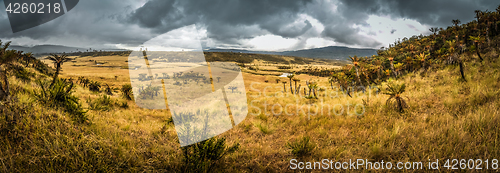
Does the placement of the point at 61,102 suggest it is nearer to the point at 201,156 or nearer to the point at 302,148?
the point at 201,156

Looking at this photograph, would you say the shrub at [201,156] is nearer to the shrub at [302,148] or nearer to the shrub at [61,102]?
the shrub at [302,148]

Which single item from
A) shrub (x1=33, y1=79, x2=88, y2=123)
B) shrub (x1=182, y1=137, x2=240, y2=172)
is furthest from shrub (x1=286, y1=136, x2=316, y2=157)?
shrub (x1=33, y1=79, x2=88, y2=123)

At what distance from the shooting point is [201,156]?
328 cm

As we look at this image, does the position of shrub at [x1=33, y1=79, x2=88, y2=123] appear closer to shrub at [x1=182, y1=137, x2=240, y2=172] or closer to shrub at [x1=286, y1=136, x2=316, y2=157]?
shrub at [x1=182, y1=137, x2=240, y2=172]

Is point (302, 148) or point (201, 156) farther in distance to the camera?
point (302, 148)

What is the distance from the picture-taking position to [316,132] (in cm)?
519

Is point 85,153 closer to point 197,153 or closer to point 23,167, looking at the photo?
point 23,167

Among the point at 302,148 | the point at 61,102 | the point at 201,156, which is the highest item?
the point at 61,102

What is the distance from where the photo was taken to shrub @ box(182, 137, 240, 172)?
10.1 feet

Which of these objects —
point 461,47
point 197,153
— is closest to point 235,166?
point 197,153

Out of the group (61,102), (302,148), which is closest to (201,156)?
(302,148)

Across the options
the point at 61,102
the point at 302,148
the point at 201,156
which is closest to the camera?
the point at 201,156

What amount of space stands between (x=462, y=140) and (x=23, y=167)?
297 inches

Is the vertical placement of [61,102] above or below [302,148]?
above
